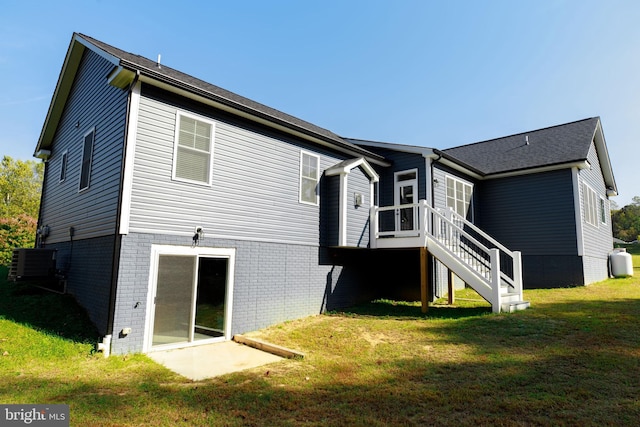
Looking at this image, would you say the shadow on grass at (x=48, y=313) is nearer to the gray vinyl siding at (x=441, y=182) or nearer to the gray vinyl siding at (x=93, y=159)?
the gray vinyl siding at (x=93, y=159)

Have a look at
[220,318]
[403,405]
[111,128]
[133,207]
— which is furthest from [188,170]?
[403,405]

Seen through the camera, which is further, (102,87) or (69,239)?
(69,239)

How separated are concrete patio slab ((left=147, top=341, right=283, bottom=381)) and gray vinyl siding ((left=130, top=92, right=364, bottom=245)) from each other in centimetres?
225

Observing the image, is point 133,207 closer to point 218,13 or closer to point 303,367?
point 303,367

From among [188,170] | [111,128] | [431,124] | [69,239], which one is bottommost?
[69,239]

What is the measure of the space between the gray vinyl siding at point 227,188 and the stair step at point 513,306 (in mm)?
4893

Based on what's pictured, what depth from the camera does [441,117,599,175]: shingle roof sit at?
1398cm

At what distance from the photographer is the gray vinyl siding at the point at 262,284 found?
20.8ft

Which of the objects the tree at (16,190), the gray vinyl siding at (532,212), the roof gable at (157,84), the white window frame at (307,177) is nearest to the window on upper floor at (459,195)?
the gray vinyl siding at (532,212)

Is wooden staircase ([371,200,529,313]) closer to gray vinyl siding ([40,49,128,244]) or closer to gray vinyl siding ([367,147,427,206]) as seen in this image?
gray vinyl siding ([367,147,427,206])

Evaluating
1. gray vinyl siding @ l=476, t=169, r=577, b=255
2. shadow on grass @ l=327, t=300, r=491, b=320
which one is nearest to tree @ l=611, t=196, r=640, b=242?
gray vinyl siding @ l=476, t=169, r=577, b=255

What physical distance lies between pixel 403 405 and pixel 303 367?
78.8 inches

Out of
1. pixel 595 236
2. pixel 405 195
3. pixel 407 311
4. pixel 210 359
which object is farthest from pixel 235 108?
pixel 595 236

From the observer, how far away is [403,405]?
4.05 metres
